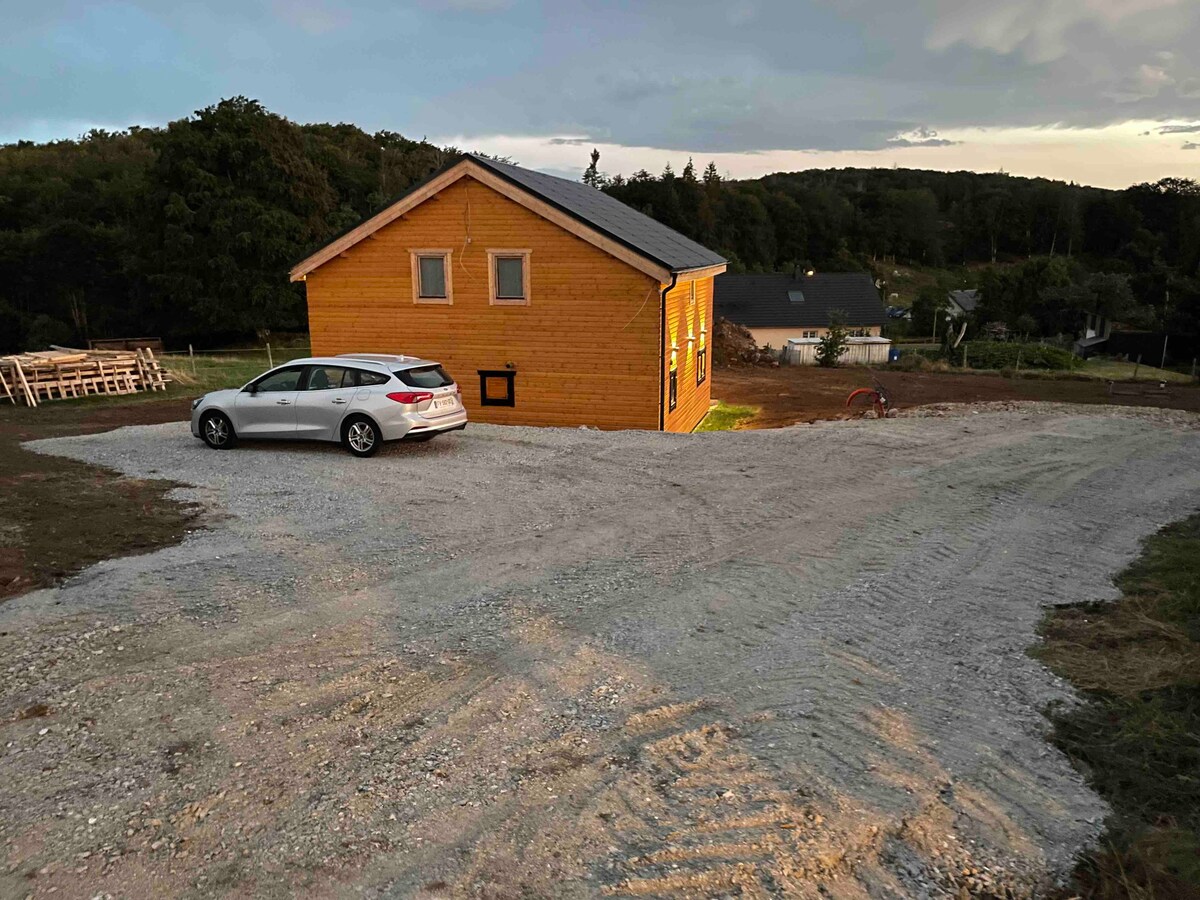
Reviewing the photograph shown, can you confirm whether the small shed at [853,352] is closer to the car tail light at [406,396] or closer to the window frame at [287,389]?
the car tail light at [406,396]

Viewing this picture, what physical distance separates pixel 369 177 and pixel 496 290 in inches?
1548

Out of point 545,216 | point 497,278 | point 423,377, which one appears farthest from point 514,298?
point 423,377

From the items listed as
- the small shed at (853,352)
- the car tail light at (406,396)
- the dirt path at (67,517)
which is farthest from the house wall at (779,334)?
the dirt path at (67,517)

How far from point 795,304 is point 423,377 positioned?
44.7m

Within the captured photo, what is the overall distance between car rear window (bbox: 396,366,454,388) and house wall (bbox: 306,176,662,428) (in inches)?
154

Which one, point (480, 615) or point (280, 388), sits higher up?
point (280, 388)

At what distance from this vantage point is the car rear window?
12.7 m

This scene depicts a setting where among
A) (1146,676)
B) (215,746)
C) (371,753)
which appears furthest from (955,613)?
(215,746)

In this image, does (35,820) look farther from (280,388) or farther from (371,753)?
(280,388)

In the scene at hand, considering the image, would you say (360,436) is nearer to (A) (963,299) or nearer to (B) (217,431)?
(B) (217,431)

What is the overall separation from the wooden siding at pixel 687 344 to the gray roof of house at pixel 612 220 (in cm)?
61

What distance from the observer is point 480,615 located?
21.7 feet

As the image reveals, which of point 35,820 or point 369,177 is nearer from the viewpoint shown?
point 35,820

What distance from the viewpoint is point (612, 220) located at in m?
18.2
